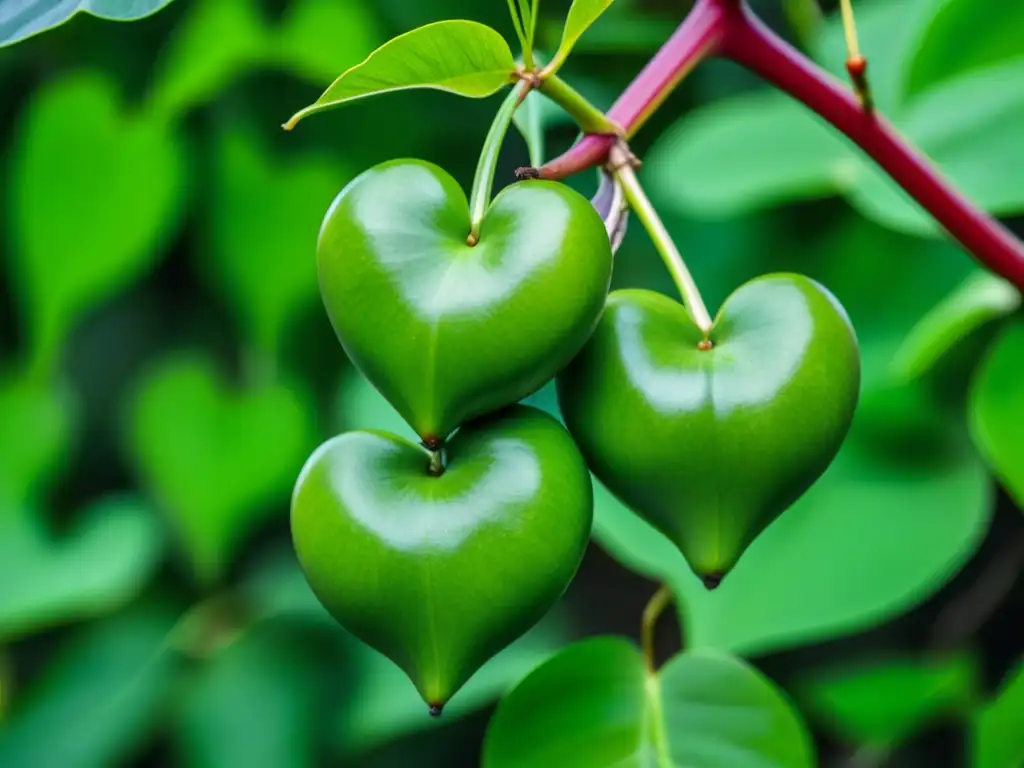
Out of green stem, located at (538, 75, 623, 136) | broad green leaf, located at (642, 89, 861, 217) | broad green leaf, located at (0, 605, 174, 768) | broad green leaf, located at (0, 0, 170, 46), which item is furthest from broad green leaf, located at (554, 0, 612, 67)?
broad green leaf, located at (0, 605, 174, 768)

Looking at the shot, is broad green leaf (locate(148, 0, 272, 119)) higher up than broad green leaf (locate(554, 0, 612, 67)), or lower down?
lower down

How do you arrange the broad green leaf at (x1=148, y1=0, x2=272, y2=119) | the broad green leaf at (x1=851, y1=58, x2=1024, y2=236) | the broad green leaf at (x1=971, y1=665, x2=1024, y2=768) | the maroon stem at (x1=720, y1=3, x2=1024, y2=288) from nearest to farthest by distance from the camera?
the maroon stem at (x1=720, y1=3, x2=1024, y2=288), the broad green leaf at (x1=971, y1=665, x2=1024, y2=768), the broad green leaf at (x1=851, y1=58, x2=1024, y2=236), the broad green leaf at (x1=148, y1=0, x2=272, y2=119)

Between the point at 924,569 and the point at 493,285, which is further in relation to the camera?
the point at 924,569

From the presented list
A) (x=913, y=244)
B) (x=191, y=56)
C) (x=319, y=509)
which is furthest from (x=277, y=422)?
(x=319, y=509)

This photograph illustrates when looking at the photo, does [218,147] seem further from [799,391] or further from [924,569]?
[799,391]

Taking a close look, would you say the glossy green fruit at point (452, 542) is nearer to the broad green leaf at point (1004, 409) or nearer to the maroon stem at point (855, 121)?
the maroon stem at point (855, 121)

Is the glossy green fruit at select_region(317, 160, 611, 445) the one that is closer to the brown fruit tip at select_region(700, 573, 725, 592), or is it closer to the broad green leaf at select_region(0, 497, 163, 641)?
the brown fruit tip at select_region(700, 573, 725, 592)

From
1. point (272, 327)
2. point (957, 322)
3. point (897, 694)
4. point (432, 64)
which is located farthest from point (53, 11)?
point (897, 694)
